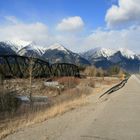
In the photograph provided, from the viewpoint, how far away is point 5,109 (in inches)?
834

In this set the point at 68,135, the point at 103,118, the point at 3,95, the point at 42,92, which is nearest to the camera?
the point at 68,135

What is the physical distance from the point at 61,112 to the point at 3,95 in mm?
8089

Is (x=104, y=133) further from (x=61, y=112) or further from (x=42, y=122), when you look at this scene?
(x=61, y=112)

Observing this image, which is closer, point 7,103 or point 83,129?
point 83,129

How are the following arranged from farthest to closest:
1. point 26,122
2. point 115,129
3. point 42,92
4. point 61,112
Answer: point 42,92, point 61,112, point 26,122, point 115,129

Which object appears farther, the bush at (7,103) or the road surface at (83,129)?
the bush at (7,103)

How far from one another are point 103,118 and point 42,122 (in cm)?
275

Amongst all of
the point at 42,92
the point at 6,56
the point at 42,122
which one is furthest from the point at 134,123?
the point at 6,56

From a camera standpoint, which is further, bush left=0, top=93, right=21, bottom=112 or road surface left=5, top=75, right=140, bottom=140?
bush left=0, top=93, right=21, bottom=112

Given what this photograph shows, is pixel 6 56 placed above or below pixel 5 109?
above

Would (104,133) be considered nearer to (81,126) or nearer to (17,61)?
(81,126)

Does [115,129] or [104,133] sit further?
[115,129]

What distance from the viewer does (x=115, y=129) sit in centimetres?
1173

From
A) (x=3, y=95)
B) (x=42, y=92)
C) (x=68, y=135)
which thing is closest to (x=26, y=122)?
(x=68, y=135)
